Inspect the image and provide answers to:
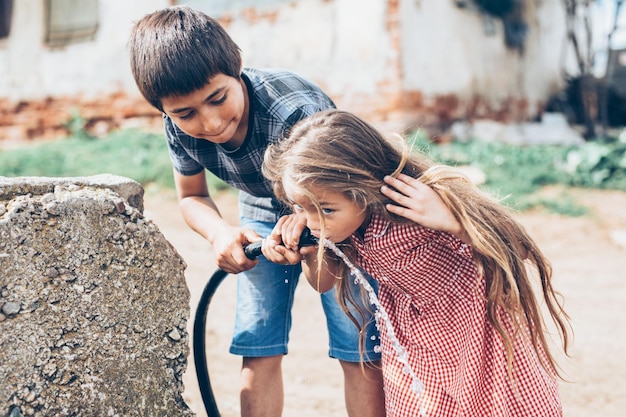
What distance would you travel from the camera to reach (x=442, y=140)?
803 centimetres

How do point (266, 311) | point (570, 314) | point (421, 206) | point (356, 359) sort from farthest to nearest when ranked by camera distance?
point (570, 314)
point (266, 311)
point (356, 359)
point (421, 206)

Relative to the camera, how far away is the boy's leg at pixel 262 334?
2.37m

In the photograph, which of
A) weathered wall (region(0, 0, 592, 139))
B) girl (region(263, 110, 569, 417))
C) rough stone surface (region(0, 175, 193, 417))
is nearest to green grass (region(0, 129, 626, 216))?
weathered wall (region(0, 0, 592, 139))

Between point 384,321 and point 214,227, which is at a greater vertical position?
point 214,227

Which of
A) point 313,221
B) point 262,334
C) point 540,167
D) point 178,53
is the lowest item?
point 540,167

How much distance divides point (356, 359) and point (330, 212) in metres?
0.61

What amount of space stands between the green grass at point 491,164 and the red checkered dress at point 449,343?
438 cm

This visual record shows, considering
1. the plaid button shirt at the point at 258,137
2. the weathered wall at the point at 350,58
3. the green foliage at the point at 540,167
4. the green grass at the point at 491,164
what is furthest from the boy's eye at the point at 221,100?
the weathered wall at the point at 350,58

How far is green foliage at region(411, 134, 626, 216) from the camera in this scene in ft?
21.8

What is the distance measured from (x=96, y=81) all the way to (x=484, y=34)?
→ 209 inches

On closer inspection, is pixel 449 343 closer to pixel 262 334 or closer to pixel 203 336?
pixel 262 334

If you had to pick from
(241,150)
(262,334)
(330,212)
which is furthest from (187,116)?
(262,334)

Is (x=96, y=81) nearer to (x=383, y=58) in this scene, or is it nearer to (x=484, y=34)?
(x=383, y=58)

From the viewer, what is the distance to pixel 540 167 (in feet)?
23.3
